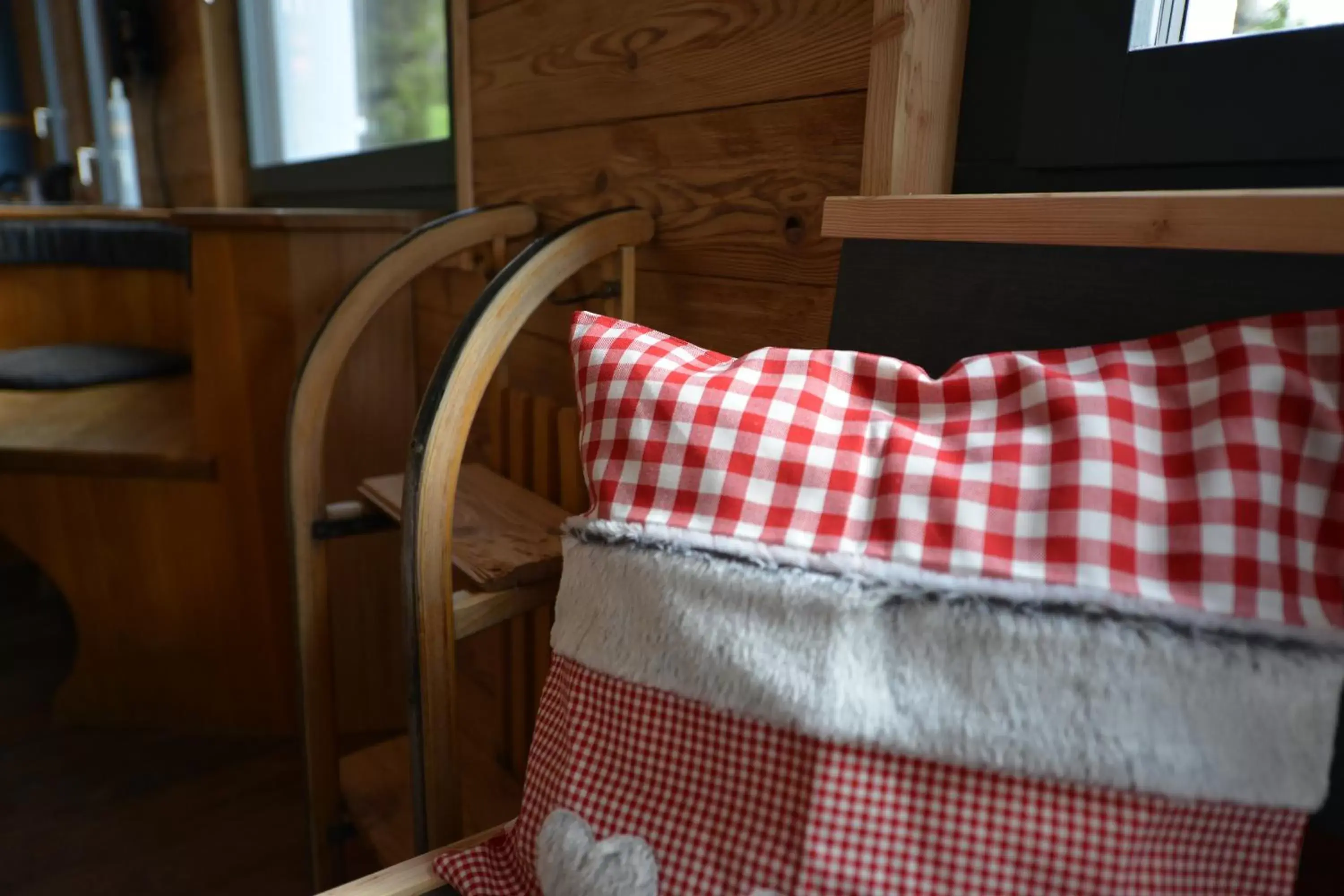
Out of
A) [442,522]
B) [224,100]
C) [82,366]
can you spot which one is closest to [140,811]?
[82,366]

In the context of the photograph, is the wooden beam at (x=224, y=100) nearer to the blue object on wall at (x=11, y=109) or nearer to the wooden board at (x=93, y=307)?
the wooden board at (x=93, y=307)

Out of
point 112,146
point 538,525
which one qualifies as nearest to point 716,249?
point 538,525

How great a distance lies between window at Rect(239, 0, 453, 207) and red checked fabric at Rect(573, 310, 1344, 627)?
1.19m

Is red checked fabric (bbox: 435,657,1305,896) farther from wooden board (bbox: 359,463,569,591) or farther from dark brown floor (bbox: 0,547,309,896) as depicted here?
dark brown floor (bbox: 0,547,309,896)

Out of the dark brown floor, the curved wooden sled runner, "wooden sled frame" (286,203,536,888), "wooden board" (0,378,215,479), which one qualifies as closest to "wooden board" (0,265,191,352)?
"wooden board" (0,378,215,479)

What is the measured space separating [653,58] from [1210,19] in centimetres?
56

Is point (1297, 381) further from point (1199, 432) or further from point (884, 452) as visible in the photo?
point (884, 452)

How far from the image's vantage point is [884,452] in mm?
457

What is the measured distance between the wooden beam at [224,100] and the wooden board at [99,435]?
832 mm

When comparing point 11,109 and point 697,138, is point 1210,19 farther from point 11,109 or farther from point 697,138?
point 11,109

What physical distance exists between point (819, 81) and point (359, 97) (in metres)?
1.50

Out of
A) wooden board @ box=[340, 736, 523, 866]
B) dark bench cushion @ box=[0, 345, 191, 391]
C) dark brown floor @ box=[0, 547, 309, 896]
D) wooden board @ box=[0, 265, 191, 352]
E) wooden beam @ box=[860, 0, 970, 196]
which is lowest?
dark brown floor @ box=[0, 547, 309, 896]

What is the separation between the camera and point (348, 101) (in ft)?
6.61

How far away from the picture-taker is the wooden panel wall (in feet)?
2.65
